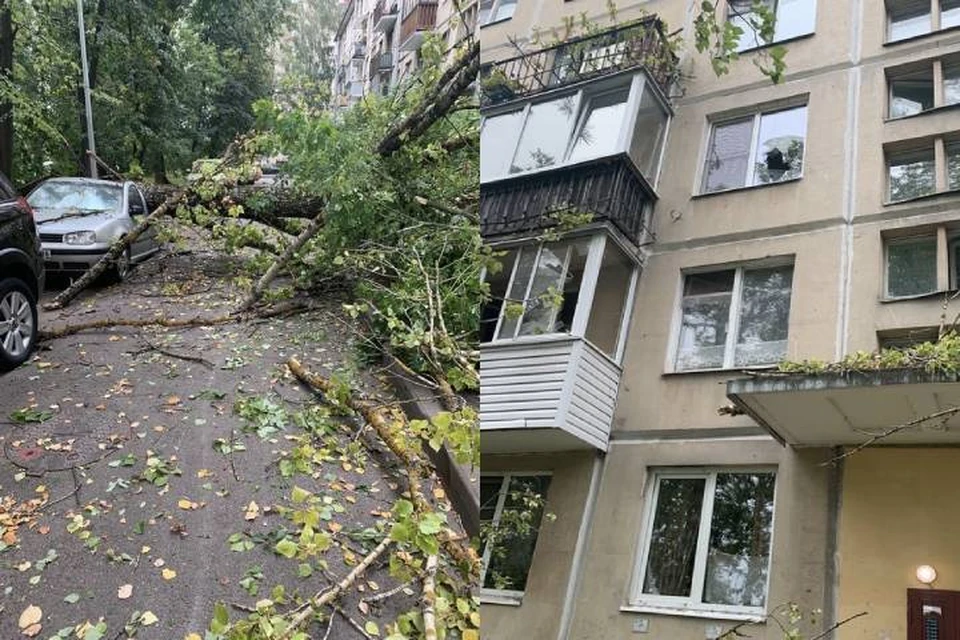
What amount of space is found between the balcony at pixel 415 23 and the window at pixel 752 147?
188cm

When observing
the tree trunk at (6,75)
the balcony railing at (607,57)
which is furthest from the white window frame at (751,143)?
the tree trunk at (6,75)

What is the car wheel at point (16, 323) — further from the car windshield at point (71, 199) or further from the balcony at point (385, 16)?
the balcony at point (385, 16)

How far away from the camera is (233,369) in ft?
11.2

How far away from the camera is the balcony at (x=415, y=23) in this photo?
122 inches

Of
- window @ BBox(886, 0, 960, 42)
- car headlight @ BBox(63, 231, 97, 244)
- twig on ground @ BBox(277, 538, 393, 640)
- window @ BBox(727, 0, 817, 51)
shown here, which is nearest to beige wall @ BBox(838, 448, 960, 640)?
window @ BBox(727, 0, 817, 51)

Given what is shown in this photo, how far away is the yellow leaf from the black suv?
2115mm

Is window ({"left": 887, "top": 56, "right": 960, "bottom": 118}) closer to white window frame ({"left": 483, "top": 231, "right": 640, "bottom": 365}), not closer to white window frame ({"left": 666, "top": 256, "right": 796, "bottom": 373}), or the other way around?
white window frame ({"left": 666, "top": 256, "right": 796, "bottom": 373})

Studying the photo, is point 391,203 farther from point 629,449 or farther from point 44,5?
point 44,5

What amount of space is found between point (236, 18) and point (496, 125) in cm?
715

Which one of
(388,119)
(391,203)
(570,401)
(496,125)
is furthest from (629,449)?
(388,119)

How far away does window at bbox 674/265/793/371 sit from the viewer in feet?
3.32

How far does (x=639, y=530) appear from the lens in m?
0.90

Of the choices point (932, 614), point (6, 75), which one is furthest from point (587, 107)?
point (6, 75)

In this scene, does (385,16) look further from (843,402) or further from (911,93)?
(843,402)
